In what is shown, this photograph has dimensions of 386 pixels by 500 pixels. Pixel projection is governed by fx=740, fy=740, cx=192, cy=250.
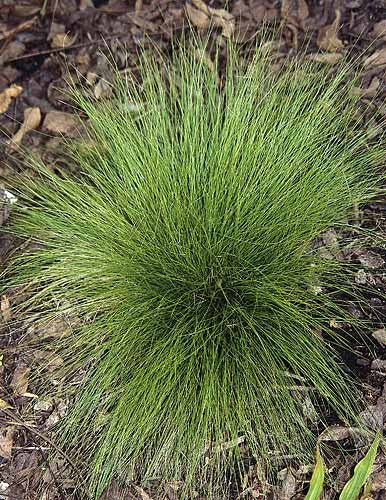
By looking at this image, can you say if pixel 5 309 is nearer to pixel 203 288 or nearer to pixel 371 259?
pixel 203 288

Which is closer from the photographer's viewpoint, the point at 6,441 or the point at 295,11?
the point at 6,441

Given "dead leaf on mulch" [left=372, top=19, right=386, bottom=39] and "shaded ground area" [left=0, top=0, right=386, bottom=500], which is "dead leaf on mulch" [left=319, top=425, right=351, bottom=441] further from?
"dead leaf on mulch" [left=372, top=19, right=386, bottom=39]

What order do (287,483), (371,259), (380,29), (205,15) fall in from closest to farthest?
(287,483) → (371,259) → (380,29) → (205,15)

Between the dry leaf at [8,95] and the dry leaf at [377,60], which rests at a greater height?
the dry leaf at [8,95]

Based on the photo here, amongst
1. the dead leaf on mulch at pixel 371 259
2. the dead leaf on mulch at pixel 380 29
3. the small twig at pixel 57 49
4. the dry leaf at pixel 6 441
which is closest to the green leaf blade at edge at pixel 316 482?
the dead leaf on mulch at pixel 371 259

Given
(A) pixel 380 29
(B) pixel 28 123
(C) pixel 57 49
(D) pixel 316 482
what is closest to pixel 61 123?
(B) pixel 28 123

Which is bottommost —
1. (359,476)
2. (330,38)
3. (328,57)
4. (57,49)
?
(359,476)

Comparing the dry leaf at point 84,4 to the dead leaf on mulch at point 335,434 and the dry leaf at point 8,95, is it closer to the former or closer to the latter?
the dry leaf at point 8,95
